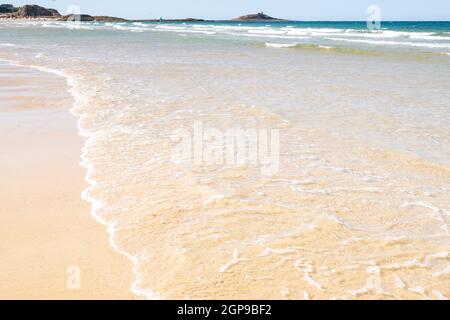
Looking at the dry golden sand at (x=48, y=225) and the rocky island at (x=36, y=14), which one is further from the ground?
the rocky island at (x=36, y=14)

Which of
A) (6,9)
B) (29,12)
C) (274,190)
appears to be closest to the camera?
(274,190)

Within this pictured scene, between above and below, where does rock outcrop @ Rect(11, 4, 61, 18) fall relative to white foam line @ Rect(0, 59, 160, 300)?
above

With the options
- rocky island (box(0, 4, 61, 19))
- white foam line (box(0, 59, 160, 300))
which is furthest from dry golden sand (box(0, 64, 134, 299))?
rocky island (box(0, 4, 61, 19))

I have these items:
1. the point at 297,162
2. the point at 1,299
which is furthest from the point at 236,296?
the point at 297,162

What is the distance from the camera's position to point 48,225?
3852mm

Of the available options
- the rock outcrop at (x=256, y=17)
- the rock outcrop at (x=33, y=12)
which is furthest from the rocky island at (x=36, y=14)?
the rock outcrop at (x=256, y=17)

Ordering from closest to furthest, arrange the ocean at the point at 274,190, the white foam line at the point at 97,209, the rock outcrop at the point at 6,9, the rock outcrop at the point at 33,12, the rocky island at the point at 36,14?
1. the white foam line at the point at 97,209
2. the ocean at the point at 274,190
3. the rocky island at the point at 36,14
4. the rock outcrop at the point at 33,12
5. the rock outcrop at the point at 6,9

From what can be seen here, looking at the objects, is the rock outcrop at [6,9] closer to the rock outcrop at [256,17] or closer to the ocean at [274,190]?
the rock outcrop at [256,17]

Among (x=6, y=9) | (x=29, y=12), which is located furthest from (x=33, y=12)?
(x=6, y=9)

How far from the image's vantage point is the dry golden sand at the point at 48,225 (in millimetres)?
2992

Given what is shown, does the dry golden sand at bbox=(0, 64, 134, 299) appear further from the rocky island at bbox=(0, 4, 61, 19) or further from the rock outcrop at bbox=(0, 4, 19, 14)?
the rock outcrop at bbox=(0, 4, 19, 14)

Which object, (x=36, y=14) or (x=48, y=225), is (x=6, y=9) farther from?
(x=48, y=225)

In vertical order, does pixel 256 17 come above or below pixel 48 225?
above

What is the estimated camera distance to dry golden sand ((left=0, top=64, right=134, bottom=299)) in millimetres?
2992
